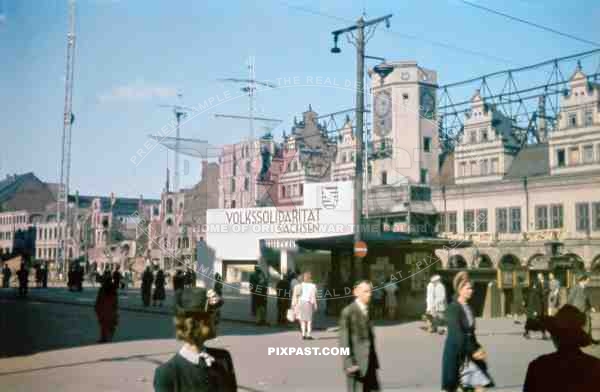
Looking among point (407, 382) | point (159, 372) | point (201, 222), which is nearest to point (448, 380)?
point (407, 382)

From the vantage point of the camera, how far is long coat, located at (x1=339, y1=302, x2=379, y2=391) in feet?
21.3

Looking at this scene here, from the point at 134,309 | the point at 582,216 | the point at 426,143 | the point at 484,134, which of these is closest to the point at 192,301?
the point at 134,309

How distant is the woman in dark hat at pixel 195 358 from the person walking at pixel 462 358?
147 inches

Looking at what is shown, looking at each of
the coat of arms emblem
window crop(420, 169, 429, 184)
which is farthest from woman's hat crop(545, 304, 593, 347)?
window crop(420, 169, 429, 184)

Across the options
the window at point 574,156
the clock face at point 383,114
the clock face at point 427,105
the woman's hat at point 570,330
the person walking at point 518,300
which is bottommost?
the person walking at point 518,300

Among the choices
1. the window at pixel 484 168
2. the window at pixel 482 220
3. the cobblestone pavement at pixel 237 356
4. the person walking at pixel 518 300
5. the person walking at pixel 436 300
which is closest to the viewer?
the cobblestone pavement at pixel 237 356

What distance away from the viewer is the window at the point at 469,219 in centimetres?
4050

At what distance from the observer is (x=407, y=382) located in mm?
9344

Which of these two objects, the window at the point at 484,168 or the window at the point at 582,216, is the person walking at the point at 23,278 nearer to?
the window at the point at 484,168

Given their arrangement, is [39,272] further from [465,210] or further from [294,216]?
[465,210]

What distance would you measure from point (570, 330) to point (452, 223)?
135 ft

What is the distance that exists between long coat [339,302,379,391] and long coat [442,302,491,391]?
2.36ft

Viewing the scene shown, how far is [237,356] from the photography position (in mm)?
12055

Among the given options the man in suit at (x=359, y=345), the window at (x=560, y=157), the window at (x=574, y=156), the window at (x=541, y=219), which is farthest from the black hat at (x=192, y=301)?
the window at (x=541, y=219)
